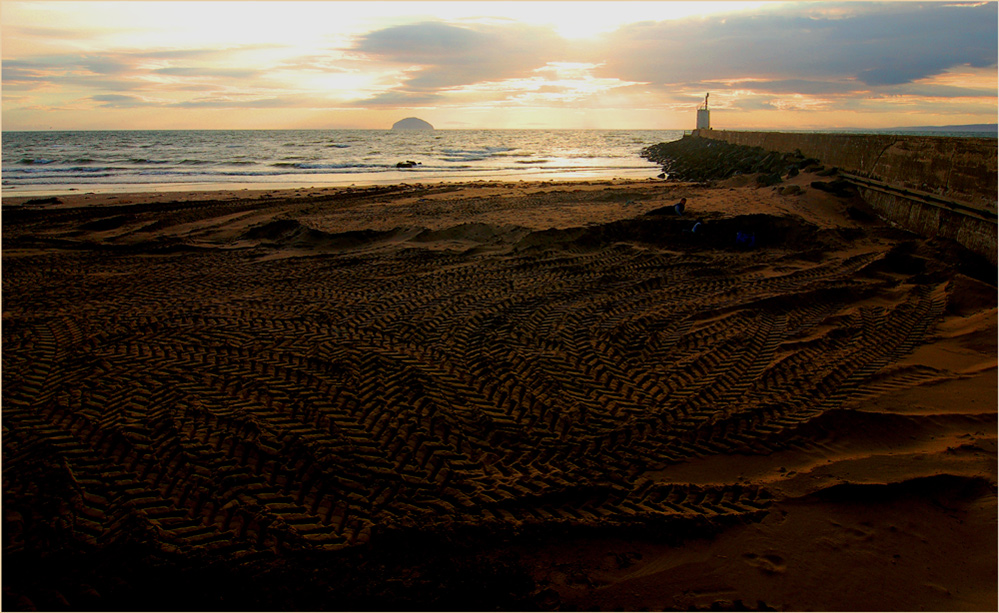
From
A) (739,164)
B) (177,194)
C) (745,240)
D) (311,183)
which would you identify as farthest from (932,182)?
(311,183)

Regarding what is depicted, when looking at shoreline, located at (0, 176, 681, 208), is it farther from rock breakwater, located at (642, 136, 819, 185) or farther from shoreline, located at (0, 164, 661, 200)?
rock breakwater, located at (642, 136, 819, 185)

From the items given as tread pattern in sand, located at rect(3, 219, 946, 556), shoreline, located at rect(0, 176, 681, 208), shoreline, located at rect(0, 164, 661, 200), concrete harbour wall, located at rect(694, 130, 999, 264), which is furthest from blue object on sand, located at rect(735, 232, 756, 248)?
shoreline, located at rect(0, 164, 661, 200)

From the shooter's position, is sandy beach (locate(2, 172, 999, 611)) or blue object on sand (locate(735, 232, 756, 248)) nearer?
sandy beach (locate(2, 172, 999, 611))

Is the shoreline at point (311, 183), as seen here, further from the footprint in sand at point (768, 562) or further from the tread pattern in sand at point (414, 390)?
the footprint in sand at point (768, 562)

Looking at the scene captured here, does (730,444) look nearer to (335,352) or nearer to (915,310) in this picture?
(335,352)

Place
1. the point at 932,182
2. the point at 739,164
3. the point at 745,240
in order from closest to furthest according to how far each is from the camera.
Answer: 1. the point at 932,182
2. the point at 745,240
3. the point at 739,164

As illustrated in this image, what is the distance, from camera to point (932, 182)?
9.68m

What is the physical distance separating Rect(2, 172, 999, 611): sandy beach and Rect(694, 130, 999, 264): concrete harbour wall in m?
0.65

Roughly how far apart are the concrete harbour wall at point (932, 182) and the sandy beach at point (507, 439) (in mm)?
652

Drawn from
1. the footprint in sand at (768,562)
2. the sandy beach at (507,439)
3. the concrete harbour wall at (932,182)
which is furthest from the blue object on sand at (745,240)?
the footprint in sand at (768,562)

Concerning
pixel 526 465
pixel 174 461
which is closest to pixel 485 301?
pixel 526 465

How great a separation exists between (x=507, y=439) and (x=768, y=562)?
1878 mm

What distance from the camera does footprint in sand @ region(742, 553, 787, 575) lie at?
2996 mm

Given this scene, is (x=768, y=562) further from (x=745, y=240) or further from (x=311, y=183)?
(x=311, y=183)
